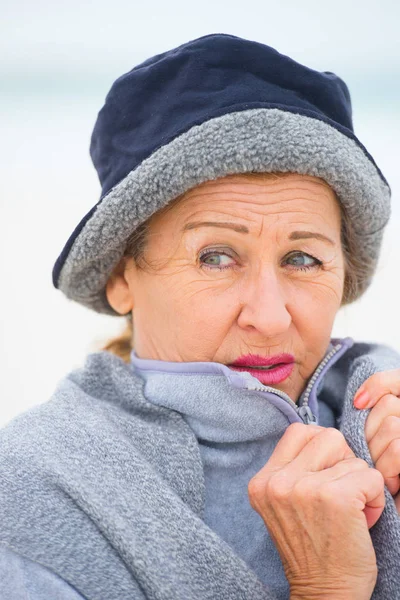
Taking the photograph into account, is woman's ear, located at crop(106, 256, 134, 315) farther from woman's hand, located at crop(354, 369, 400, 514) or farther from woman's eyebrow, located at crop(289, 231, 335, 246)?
woman's hand, located at crop(354, 369, 400, 514)

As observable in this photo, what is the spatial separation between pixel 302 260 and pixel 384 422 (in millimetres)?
425

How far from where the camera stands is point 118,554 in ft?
4.40

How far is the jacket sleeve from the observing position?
4.17ft

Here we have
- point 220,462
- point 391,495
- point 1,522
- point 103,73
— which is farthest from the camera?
point 103,73

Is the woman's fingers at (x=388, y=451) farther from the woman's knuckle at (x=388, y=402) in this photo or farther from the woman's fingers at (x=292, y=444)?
the woman's fingers at (x=292, y=444)

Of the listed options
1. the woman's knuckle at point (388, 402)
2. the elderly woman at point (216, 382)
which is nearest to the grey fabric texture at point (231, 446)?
the elderly woman at point (216, 382)

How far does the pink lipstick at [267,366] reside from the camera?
5.24 ft

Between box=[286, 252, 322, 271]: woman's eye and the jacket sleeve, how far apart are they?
2.84 feet

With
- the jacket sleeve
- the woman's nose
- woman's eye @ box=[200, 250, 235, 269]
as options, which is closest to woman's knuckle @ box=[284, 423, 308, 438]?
the woman's nose

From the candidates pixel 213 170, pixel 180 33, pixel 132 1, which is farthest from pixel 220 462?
pixel 132 1

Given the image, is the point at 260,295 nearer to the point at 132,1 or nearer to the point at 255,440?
the point at 255,440

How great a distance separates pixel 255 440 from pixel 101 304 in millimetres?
610

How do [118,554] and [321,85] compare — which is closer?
[118,554]

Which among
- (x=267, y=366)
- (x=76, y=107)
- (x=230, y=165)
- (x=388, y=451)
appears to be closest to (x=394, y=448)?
(x=388, y=451)
